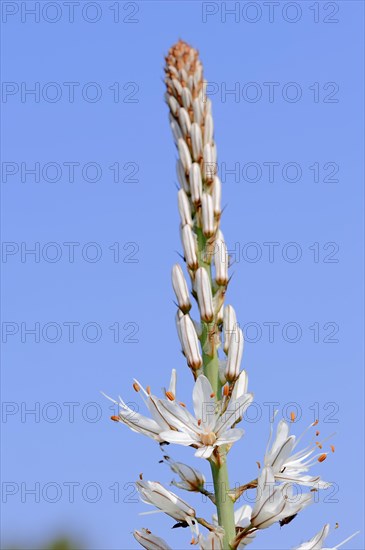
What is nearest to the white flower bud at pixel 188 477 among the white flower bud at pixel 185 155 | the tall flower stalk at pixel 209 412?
the tall flower stalk at pixel 209 412

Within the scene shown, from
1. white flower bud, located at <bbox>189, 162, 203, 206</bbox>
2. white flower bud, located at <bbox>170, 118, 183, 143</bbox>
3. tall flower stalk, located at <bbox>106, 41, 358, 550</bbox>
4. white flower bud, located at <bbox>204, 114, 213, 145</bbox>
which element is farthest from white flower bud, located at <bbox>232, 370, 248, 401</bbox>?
white flower bud, located at <bbox>170, 118, 183, 143</bbox>

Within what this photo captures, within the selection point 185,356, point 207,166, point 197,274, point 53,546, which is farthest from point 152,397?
point 53,546

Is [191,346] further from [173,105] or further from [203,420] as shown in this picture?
[173,105]

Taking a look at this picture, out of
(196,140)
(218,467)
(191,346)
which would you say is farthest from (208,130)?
(218,467)

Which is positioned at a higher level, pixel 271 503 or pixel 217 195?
pixel 217 195

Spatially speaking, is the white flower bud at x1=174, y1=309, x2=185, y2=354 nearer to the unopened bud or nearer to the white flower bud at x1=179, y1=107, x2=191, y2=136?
the unopened bud
